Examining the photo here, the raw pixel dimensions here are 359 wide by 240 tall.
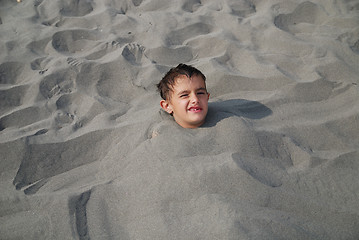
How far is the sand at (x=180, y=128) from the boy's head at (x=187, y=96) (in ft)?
0.30

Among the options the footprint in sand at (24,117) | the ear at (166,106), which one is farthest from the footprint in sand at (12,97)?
the ear at (166,106)

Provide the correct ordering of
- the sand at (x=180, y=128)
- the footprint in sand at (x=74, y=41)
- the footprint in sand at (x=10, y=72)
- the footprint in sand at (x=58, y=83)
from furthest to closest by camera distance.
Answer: the footprint in sand at (x=74, y=41)
the footprint in sand at (x=10, y=72)
the footprint in sand at (x=58, y=83)
the sand at (x=180, y=128)

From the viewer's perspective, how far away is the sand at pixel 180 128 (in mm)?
1283

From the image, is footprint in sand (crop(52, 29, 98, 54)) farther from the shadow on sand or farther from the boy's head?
the shadow on sand

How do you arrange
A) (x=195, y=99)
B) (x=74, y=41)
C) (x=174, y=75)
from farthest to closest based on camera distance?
(x=74, y=41), (x=174, y=75), (x=195, y=99)

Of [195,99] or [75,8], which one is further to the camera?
[75,8]

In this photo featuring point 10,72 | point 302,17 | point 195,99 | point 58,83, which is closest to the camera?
point 195,99

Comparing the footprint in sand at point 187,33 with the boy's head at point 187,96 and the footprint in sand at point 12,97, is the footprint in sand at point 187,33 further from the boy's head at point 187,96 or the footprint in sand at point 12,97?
the footprint in sand at point 12,97

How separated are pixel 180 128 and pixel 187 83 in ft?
A: 1.02

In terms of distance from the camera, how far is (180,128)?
181 centimetres

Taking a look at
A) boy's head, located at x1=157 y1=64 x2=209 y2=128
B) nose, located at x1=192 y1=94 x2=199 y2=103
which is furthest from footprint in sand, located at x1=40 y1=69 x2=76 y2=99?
nose, located at x1=192 y1=94 x2=199 y2=103

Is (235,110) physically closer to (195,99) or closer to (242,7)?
(195,99)

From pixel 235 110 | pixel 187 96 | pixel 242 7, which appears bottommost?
pixel 235 110

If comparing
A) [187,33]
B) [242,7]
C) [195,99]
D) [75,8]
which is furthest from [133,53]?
[242,7]
